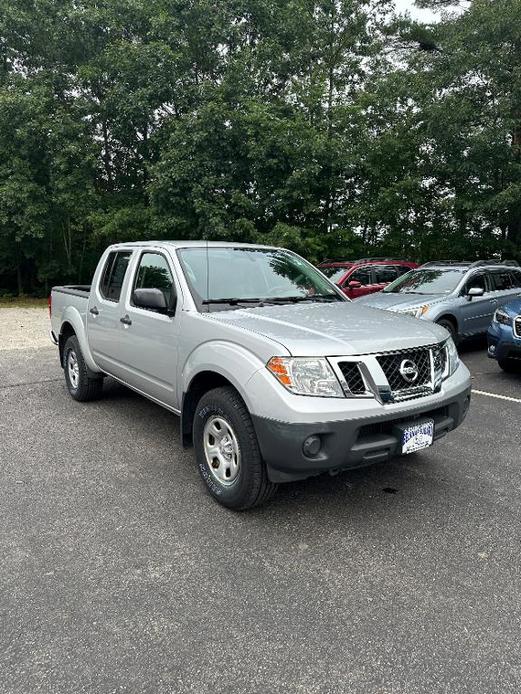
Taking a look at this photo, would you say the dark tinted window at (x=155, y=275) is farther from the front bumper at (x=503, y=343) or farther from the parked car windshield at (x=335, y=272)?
the parked car windshield at (x=335, y=272)

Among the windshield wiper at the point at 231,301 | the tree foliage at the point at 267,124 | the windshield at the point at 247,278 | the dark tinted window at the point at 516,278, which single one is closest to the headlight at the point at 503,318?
the windshield at the point at 247,278

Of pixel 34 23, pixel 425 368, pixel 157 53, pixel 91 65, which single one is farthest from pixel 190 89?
pixel 425 368

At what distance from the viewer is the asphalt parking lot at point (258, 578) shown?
6.80ft

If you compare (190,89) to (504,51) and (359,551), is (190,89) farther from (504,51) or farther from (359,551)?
(359,551)

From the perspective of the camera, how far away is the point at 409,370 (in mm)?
3199

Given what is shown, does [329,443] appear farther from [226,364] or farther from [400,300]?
[400,300]

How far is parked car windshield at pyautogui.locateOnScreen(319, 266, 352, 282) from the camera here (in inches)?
445

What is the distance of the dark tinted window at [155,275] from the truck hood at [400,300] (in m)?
4.49

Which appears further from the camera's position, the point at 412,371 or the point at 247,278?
the point at 247,278

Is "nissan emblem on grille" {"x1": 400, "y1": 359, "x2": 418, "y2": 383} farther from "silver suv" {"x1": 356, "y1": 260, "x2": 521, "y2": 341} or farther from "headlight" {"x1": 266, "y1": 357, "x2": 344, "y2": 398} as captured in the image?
"silver suv" {"x1": 356, "y1": 260, "x2": 521, "y2": 341}

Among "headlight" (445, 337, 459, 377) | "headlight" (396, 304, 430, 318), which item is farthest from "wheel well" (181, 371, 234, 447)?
"headlight" (396, 304, 430, 318)

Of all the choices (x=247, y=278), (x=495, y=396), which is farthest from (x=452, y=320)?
(x=247, y=278)

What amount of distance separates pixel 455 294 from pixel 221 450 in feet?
21.6

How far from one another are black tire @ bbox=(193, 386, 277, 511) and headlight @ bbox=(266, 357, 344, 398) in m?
0.37
